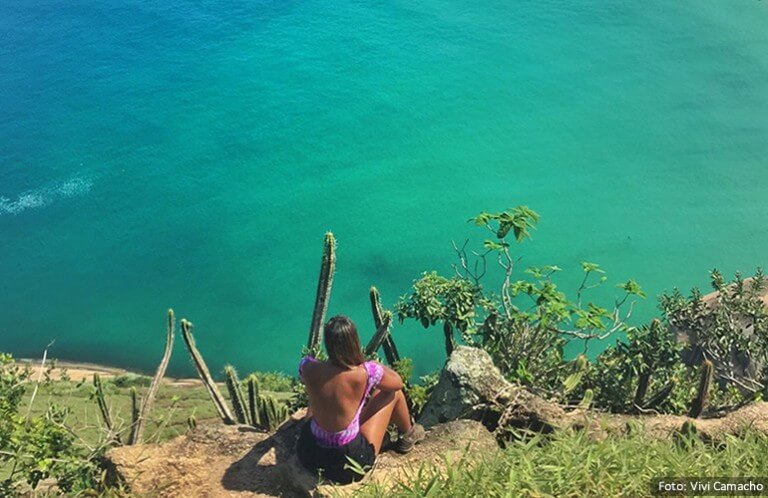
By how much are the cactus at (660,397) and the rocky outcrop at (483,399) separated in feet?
4.95

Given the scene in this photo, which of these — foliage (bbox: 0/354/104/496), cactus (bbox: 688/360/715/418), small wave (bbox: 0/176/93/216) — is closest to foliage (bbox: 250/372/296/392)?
foliage (bbox: 0/354/104/496)

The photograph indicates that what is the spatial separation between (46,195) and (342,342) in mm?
19783

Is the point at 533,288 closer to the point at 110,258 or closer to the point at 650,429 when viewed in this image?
the point at 650,429

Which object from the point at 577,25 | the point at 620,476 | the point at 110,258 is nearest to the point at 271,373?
the point at 110,258

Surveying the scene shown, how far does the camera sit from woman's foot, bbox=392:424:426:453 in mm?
5258

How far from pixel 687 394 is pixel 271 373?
33.5 feet

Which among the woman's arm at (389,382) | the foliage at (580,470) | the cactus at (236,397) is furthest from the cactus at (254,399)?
the foliage at (580,470)

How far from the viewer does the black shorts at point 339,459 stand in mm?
4703

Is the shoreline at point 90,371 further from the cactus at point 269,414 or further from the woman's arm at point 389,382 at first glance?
the woman's arm at point 389,382

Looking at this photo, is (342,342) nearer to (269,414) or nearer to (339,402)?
(339,402)

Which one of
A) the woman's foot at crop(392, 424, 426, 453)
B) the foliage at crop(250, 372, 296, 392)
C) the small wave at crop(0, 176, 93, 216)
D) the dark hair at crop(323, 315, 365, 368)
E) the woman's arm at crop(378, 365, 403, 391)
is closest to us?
the dark hair at crop(323, 315, 365, 368)

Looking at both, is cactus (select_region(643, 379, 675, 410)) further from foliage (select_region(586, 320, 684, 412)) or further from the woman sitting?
the woman sitting

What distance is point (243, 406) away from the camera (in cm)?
794

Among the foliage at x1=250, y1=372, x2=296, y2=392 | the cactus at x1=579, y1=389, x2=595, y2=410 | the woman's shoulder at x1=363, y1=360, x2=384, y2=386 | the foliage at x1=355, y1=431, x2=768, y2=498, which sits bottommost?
the foliage at x1=250, y1=372, x2=296, y2=392
